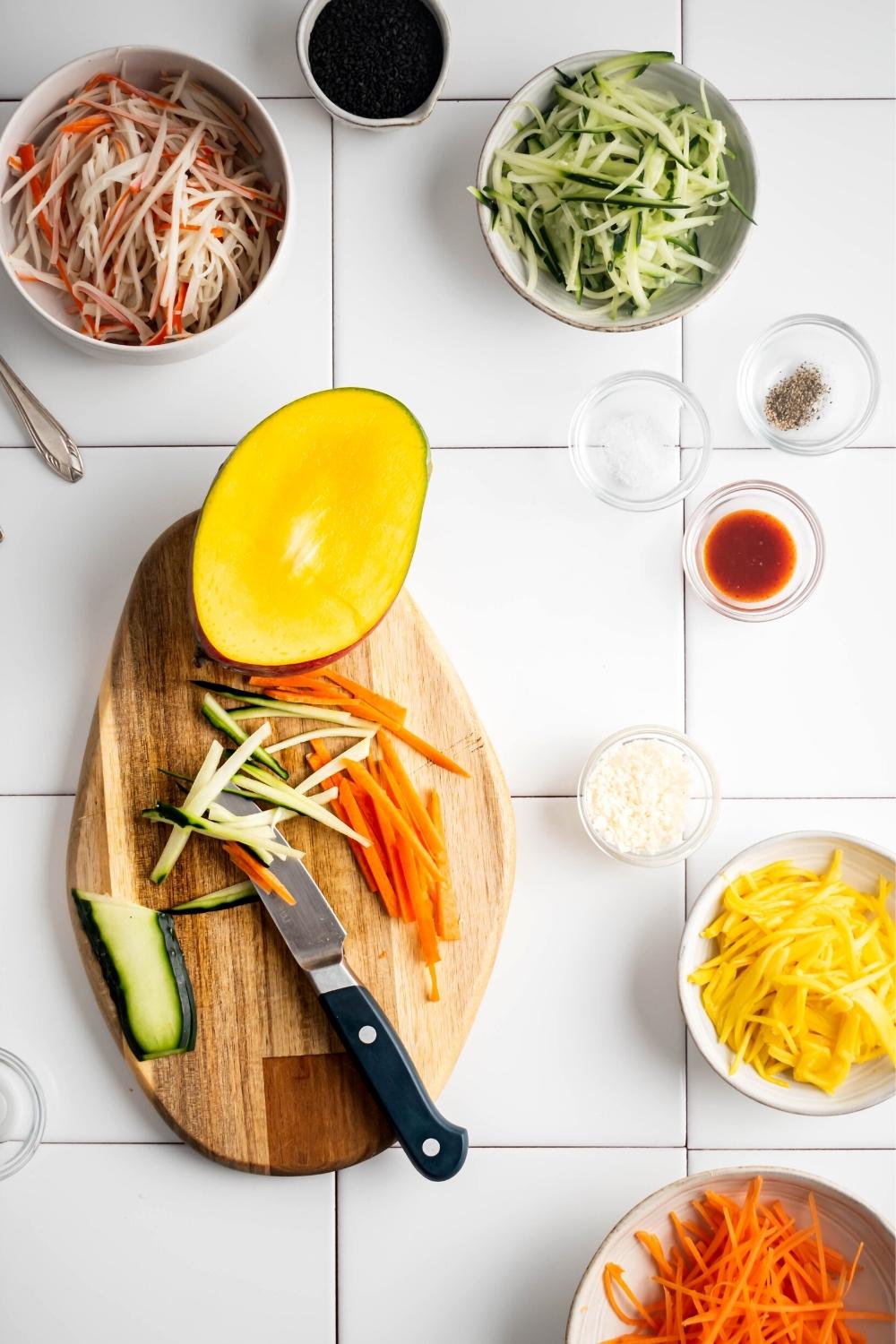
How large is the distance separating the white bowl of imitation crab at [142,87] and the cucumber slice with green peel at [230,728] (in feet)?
1.58

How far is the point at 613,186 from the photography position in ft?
4.56

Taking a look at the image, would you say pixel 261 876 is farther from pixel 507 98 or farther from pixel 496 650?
pixel 507 98

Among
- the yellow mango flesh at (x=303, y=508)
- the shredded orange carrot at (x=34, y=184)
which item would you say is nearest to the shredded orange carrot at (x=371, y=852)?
the yellow mango flesh at (x=303, y=508)

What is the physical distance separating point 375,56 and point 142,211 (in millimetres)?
400

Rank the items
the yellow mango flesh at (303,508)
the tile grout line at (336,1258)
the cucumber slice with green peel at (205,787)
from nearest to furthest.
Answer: the yellow mango flesh at (303,508) < the cucumber slice with green peel at (205,787) < the tile grout line at (336,1258)

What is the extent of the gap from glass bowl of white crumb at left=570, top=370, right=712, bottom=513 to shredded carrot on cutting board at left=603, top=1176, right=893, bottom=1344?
3.10 feet

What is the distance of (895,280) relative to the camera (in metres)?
1.57

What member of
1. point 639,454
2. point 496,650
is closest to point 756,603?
point 639,454

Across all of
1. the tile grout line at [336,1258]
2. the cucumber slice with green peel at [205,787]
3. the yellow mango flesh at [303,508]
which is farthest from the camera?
the tile grout line at [336,1258]

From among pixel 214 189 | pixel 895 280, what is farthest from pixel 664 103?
pixel 214 189

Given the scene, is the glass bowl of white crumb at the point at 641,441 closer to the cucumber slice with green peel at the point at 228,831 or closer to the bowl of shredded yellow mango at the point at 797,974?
the bowl of shredded yellow mango at the point at 797,974

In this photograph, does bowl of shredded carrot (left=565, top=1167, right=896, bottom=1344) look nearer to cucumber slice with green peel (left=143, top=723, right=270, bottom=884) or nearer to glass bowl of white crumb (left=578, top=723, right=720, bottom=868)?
glass bowl of white crumb (left=578, top=723, right=720, bottom=868)

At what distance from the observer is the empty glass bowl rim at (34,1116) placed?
1.51 m

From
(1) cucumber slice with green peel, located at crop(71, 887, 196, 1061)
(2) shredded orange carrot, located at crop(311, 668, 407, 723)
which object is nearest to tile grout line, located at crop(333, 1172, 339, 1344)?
(1) cucumber slice with green peel, located at crop(71, 887, 196, 1061)
